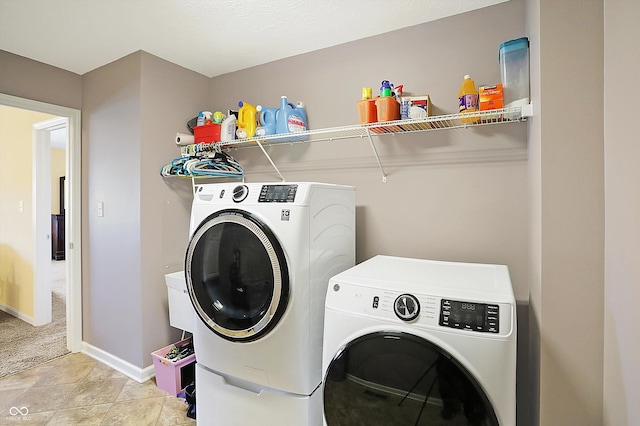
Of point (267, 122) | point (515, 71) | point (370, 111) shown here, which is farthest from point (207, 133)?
point (515, 71)

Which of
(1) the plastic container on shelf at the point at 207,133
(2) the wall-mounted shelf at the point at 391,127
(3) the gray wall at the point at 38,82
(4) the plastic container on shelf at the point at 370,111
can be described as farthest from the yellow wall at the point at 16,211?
(4) the plastic container on shelf at the point at 370,111

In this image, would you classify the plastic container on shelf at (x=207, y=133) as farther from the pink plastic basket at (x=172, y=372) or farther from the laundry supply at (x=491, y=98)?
the laundry supply at (x=491, y=98)

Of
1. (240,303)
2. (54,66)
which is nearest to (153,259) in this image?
(240,303)

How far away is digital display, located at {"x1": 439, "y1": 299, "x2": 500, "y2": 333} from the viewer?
992 mm

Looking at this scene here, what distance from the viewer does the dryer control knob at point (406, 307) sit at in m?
1.08

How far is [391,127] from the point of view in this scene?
6.06ft

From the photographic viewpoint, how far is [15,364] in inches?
102

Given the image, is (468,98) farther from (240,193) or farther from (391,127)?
(240,193)

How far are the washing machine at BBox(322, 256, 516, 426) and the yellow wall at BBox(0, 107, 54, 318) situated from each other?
3.82 m

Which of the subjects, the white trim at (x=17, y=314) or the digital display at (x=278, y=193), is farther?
the white trim at (x=17, y=314)

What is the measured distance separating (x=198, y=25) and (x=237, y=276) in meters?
1.56

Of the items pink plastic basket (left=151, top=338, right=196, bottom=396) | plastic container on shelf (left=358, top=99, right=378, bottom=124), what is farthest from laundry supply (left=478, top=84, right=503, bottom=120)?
pink plastic basket (left=151, top=338, right=196, bottom=396)

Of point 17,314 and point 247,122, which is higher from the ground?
point 247,122

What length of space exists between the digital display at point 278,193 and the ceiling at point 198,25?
41.4 inches
